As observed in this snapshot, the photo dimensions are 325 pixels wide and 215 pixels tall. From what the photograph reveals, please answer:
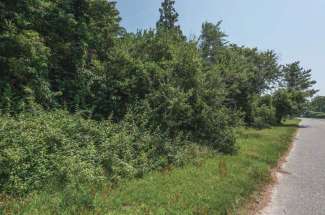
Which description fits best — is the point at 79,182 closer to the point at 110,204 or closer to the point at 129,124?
the point at 110,204

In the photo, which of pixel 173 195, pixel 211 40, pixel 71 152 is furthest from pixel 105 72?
pixel 211 40

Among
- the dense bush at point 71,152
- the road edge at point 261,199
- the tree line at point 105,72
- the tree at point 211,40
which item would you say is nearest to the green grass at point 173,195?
the road edge at point 261,199

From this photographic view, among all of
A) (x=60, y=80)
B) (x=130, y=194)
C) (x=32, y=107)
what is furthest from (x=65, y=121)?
(x=60, y=80)

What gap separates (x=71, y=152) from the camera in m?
8.50

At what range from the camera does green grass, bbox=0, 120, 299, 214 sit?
6.37 metres

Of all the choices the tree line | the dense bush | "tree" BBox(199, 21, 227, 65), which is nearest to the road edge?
the dense bush

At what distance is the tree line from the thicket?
0.12 feet

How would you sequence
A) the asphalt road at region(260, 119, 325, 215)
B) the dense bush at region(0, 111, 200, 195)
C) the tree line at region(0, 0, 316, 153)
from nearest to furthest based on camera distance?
the dense bush at region(0, 111, 200, 195) < the asphalt road at region(260, 119, 325, 215) < the tree line at region(0, 0, 316, 153)

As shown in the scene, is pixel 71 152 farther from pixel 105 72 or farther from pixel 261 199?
pixel 105 72

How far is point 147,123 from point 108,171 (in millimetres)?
3991

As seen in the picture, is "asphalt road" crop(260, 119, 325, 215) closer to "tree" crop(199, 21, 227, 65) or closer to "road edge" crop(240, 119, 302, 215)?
"road edge" crop(240, 119, 302, 215)

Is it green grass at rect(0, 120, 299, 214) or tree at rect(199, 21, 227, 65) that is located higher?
tree at rect(199, 21, 227, 65)

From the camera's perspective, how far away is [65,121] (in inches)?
389

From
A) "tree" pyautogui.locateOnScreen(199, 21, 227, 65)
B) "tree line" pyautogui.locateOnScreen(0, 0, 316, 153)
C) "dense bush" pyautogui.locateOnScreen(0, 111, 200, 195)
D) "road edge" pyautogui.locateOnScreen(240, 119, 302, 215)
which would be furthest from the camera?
"tree" pyautogui.locateOnScreen(199, 21, 227, 65)
